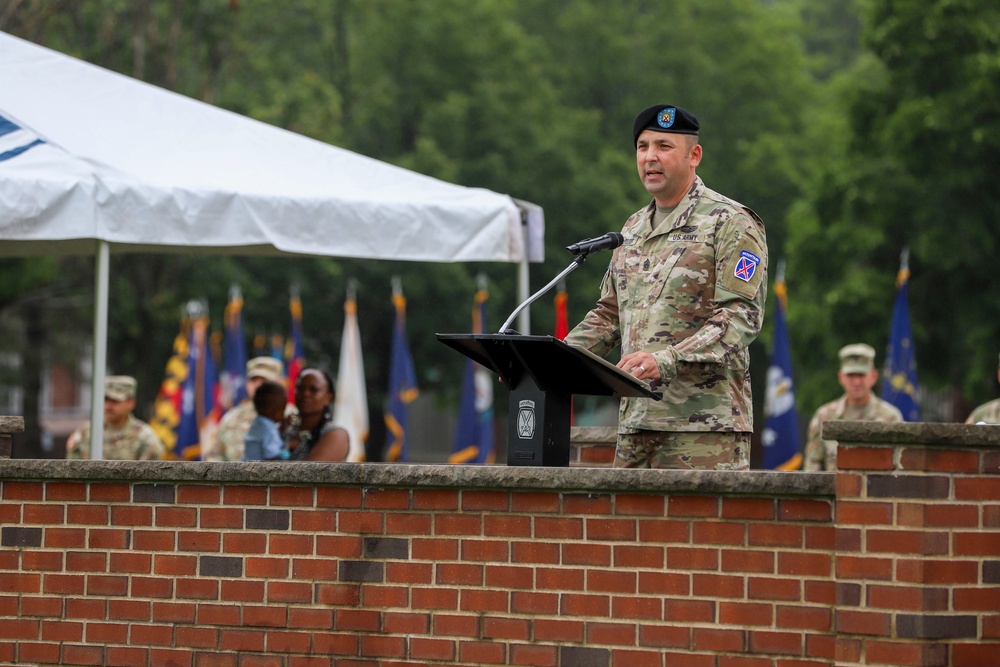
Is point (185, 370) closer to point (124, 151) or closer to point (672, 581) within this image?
point (124, 151)

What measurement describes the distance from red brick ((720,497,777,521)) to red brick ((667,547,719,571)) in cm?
12

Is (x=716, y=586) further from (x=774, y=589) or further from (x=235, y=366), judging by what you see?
(x=235, y=366)

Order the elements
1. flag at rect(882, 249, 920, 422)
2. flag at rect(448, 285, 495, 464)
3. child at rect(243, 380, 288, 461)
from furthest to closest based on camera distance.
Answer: flag at rect(448, 285, 495, 464) → flag at rect(882, 249, 920, 422) → child at rect(243, 380, 288, 461)

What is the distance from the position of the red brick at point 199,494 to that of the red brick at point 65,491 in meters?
0.37

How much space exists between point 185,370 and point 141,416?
Result: 415 centimetres

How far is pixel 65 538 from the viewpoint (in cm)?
527

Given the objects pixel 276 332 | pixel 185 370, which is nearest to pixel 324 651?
pixel 185 370

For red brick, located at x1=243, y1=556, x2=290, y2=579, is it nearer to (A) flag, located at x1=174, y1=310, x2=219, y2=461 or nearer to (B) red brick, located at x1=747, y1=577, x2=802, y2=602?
(B) red brick, located at x1=747, y1=577, x2=802, y2=602

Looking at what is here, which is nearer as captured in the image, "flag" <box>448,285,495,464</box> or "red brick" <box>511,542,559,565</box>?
"red brick" <box>511,542,559,565</box>

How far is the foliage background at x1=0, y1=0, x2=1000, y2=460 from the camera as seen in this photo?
22.5 m

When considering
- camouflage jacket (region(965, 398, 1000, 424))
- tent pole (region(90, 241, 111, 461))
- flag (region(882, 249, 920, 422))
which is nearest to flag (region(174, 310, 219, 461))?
flag (region(882, 249, 920, 422))

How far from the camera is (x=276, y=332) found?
28.8m

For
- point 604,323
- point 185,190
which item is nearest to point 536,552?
point 604,323

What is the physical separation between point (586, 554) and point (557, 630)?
26 centimetres
